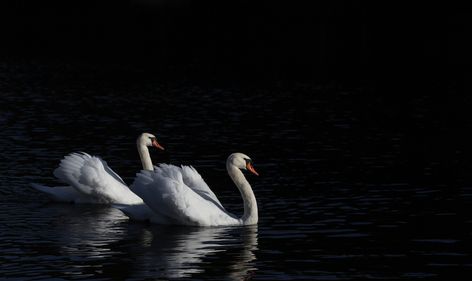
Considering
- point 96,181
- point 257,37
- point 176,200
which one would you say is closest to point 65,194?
point 96,181

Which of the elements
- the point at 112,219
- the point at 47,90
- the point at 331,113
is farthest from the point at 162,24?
the point at 112,219

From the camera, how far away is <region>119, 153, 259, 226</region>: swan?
955 inches

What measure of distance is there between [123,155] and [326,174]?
279 inches

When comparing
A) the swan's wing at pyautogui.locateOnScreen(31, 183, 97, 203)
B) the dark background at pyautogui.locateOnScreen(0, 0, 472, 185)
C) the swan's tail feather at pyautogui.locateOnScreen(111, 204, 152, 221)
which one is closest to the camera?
the swan's tail feather at pyautogui.locateOnScreen(111, 204, 152, 221)

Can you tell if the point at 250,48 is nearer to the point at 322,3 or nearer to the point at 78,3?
the point at 322,3

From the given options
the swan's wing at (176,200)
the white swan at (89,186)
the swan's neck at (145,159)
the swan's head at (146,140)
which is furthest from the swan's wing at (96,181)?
the swan's wing at (176,200)

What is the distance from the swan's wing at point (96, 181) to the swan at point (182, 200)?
2494mm

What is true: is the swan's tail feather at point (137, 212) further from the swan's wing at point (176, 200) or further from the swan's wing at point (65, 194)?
the swan's wing at point (65, 194)

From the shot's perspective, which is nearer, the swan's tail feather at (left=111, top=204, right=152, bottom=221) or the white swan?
the swan's tail feather at (left=111, top=204, right=152, bottom=221)

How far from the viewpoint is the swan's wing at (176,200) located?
954 inches

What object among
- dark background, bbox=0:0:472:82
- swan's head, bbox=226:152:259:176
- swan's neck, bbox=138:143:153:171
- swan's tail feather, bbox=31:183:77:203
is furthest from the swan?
dark background, bbox=0:0:472:82

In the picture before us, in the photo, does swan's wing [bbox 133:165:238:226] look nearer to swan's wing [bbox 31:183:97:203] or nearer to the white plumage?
the white plumage

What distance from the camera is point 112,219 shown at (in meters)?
26.0

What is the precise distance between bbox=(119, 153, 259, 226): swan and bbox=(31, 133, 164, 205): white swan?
2.51 m
